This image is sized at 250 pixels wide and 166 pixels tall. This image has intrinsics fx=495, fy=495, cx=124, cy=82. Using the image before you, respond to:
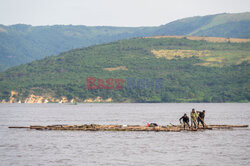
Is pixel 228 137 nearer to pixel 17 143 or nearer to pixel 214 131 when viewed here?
pixel 214 131

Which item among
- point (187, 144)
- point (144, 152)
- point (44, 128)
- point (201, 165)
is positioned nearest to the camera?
A: point (201, 165)

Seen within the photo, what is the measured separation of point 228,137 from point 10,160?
28013mm

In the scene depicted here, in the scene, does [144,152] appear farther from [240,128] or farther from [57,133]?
[240,128]

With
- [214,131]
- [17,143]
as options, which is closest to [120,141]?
[17,143]

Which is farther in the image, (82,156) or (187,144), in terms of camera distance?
(187,144)

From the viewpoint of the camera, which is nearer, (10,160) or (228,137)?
(10,160)

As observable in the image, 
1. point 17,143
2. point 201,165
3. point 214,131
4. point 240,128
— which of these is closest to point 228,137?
point 214,131

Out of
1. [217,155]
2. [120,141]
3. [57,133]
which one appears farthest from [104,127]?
[217,155]

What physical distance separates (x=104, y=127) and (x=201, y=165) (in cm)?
2913

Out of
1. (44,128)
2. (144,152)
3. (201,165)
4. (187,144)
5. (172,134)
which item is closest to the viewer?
(201,165)

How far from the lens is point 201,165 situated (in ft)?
130

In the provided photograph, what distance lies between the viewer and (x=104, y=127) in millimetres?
67375

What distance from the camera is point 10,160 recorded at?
1666 inches

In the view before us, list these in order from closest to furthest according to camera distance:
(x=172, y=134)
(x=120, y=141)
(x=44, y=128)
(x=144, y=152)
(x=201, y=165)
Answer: (x=201, y=165) < (x=144, y=152) < (x=120, y=141) < (x=172, y=134) < (x=44, y=128)
